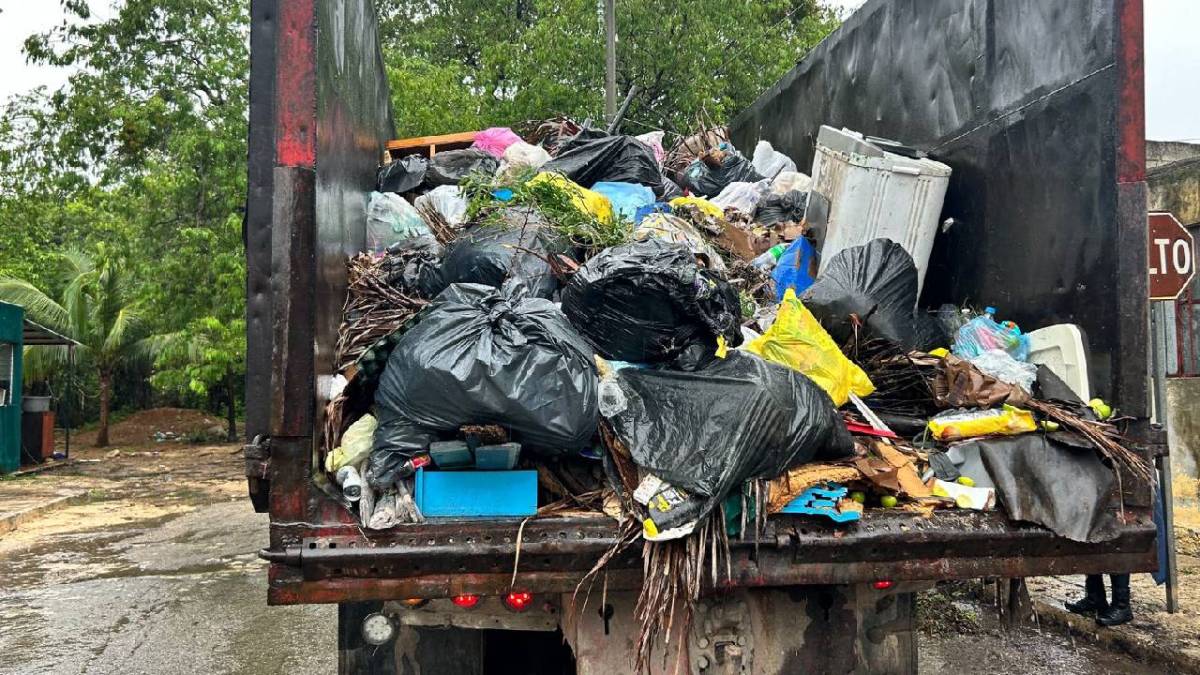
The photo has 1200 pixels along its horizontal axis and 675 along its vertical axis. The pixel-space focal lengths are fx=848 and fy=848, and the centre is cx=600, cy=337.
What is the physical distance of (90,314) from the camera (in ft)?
52.7

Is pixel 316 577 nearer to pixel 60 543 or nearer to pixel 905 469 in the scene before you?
pixel 905 469

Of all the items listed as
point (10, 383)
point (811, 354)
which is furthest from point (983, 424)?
point (10, 383)

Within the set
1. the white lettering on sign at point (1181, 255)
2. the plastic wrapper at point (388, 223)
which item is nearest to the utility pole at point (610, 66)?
the white lettering on sign at point (1181, 255)

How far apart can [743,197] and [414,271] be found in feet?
5.57

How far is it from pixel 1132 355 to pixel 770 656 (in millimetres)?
1145

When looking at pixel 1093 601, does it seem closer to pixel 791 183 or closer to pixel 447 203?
pixel 791 183

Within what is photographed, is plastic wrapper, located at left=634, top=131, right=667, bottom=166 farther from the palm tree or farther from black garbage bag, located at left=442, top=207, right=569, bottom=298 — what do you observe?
the palm tree

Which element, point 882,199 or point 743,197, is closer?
point 882,199

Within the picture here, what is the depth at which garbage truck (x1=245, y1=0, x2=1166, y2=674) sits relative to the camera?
1820 millimetres

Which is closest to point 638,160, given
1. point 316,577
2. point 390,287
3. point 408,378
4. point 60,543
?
point 390,287

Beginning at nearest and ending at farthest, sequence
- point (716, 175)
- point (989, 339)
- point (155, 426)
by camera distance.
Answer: point (989, 339)
point (716, 175)
point (155, 426)

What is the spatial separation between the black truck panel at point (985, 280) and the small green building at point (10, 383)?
11.8 metres

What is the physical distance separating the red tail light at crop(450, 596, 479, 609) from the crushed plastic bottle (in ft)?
5.07

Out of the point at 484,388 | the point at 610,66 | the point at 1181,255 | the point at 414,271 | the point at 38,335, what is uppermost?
the point at 610,66
